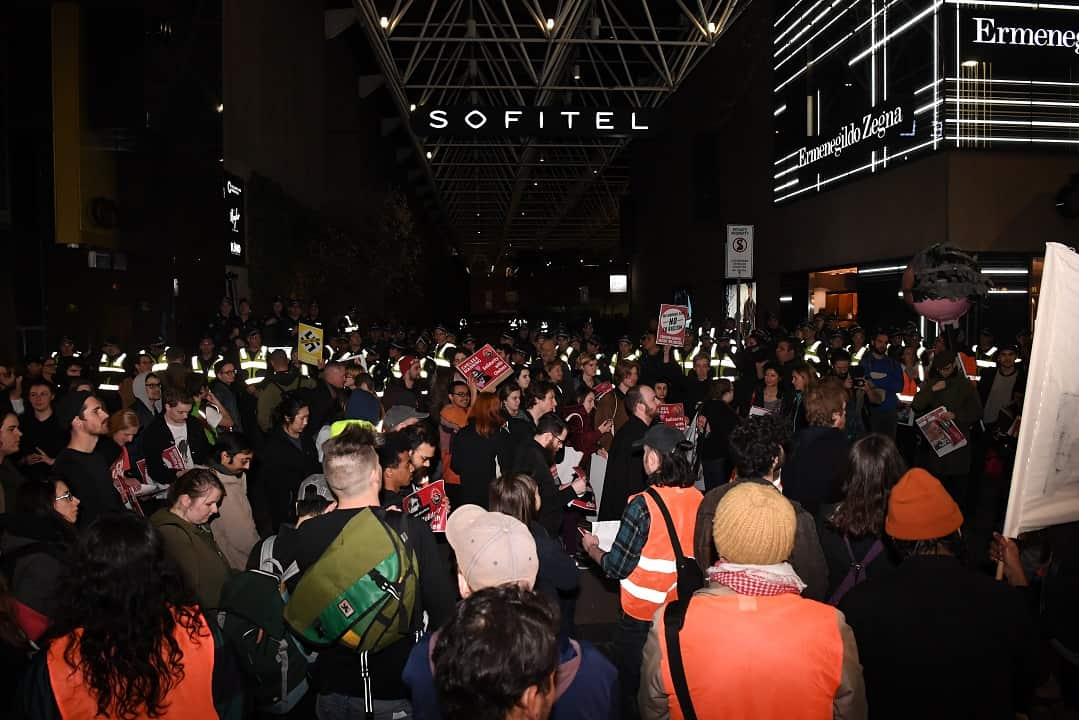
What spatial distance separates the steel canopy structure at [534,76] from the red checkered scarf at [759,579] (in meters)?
16.9

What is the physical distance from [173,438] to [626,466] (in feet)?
12.5

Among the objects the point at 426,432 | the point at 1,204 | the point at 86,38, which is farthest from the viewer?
the point at 86,38

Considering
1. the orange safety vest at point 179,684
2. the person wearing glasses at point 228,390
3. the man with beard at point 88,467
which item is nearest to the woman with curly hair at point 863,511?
the orange safety vest at point 179,684

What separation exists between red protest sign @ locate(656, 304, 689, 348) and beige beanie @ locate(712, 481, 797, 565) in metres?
8.39

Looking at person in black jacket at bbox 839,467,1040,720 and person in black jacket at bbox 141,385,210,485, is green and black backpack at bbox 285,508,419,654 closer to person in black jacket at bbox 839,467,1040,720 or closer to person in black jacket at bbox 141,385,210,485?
person in black jacket at bbox 839,467,1040,720

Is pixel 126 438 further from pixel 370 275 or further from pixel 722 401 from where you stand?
pixel 370 275

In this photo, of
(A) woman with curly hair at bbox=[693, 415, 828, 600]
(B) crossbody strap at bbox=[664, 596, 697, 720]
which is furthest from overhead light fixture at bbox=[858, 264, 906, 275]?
(B) crossbody strap at bbox=[664, 596, 697, 720]

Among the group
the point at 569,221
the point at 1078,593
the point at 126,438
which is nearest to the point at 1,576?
the point at 126,438

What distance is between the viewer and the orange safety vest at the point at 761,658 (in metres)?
2.50

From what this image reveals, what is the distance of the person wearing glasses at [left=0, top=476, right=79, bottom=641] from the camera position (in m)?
3.47

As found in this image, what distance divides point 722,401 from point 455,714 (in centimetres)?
707

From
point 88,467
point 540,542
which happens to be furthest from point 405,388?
point 540,542

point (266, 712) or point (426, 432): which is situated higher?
point (426, 432)

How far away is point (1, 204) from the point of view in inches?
453
